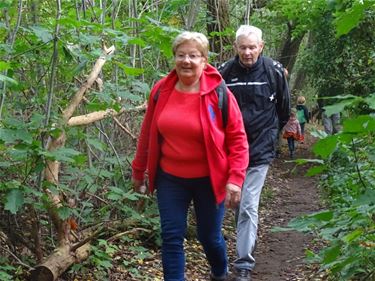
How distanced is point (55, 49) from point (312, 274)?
3.01m

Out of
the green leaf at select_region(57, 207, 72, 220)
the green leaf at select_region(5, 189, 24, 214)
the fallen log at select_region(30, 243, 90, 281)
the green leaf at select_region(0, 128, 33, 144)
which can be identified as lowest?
the fallen log at select_region(30, 243, 90, 281)

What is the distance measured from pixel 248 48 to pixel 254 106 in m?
0.49

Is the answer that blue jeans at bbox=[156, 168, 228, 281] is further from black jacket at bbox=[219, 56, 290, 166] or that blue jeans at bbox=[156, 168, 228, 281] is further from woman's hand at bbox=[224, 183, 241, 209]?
black jacket at bbox=[219, 56, 290, 166]

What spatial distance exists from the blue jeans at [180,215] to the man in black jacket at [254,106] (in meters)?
0.69

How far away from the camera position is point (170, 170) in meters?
3.98

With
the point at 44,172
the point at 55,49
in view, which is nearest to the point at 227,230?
the point at 44,172

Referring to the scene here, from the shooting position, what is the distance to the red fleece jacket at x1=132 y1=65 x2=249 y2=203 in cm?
387

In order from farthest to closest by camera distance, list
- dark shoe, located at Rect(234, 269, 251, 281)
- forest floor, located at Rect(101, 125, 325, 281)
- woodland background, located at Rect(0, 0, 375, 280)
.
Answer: forest floor, located at Rect(101, 125, 325, 281) → dark shoe, located at Rect(234, 269, 251, 281) → woodland background, located at Rect(0, 0, 375, 280)

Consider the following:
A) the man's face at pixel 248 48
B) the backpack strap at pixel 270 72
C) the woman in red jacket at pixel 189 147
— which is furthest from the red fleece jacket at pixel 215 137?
the backpack strap at pixel 270 72

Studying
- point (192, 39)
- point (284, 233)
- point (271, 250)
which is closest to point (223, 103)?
point (192, 39)

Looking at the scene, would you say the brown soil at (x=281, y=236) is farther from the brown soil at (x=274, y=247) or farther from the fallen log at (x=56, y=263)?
the fallen log at (x=56, y=263)

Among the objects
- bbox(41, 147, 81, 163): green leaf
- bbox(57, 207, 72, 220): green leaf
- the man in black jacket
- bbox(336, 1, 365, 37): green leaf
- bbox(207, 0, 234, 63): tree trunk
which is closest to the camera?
bbox(336, 1, 365, 37): green leaf

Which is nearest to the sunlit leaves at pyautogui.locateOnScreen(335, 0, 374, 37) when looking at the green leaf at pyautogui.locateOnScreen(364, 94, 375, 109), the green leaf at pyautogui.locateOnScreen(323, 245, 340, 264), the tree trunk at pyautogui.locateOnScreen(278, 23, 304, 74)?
the green leaf at pyautogui.locateOnScreen(364, 94, 375, 109)

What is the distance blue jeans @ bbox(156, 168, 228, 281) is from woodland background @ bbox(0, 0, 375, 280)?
2.02ft
